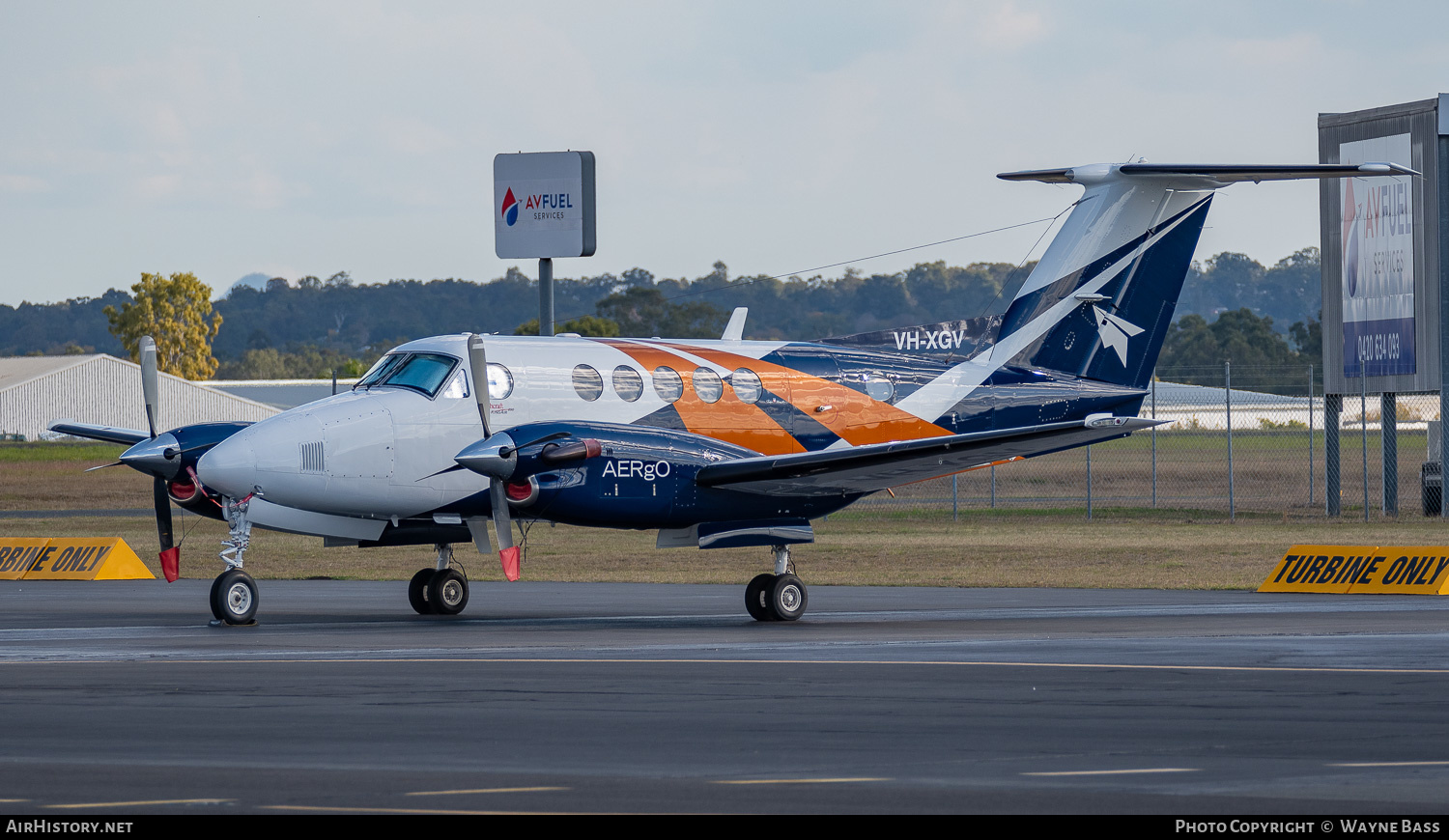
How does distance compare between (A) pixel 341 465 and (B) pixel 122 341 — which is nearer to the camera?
(A) pixel 341 465

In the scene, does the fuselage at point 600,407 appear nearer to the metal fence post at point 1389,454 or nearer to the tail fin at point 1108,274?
the tail fin at point 1108,274

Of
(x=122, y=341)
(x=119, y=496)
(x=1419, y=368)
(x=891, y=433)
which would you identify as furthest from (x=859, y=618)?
(x=122, y=341)

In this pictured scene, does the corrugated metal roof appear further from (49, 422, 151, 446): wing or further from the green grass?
(49, 422, 151, 446): wing

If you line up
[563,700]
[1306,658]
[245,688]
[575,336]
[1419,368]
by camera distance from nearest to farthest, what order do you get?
1. [563,700]
2. [245,688]
3. [1306,658]
4. [575,336]
5. [1419,368]

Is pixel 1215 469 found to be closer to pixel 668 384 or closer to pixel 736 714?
pixel 668 384

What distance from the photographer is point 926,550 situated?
31.2 metres

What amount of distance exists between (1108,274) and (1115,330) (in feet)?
2.61

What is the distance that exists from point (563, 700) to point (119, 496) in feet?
159

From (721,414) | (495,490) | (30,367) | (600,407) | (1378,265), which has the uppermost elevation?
(30,367)

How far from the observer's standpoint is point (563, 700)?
11914mm

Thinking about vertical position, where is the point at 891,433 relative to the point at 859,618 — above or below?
above

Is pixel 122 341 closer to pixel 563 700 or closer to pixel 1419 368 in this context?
pixel 1419 368

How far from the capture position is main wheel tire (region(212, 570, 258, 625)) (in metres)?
18.7

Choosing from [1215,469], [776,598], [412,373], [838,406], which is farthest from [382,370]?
[1215,469]
